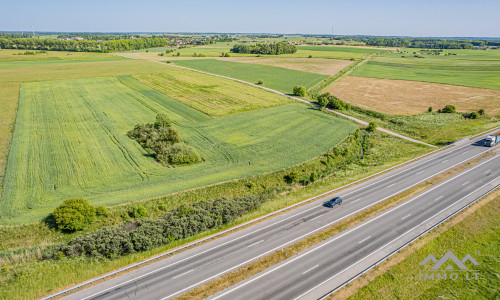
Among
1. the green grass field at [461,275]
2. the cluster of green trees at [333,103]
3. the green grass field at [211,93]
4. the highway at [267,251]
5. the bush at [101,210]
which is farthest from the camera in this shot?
the cluster of green trees at [333,103]

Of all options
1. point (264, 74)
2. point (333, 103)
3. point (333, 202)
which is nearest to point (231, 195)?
point (333, 202)

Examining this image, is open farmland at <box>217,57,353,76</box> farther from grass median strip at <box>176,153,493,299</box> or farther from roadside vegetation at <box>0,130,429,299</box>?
grass median strip at <box>176,153,493,299</box>

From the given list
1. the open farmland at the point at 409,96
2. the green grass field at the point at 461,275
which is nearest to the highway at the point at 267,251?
the green grass field at the point at 461,275

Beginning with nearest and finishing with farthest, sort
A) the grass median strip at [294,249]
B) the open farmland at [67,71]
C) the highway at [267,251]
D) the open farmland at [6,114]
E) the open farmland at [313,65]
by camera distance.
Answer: the highway at [267,251] < the grass median strip at [294,249] < the open farmland at [6,114] < the open farmland at [67,71] < the open farmland at [313,65]

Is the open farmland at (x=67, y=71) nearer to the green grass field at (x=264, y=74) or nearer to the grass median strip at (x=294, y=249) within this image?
the green grass field at (x=264, y=74)

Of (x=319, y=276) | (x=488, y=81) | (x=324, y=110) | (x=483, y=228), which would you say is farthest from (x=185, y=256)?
(x=488, y=81)

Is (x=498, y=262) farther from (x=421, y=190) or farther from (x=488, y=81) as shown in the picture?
(x=488, y=81)

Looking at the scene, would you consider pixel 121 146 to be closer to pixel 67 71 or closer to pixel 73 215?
pixel 73 215

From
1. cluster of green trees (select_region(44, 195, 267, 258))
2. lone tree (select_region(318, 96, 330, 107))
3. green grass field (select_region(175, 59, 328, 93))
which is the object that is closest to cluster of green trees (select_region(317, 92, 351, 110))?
lone tree (select_region(318, 96, 330, 107))
